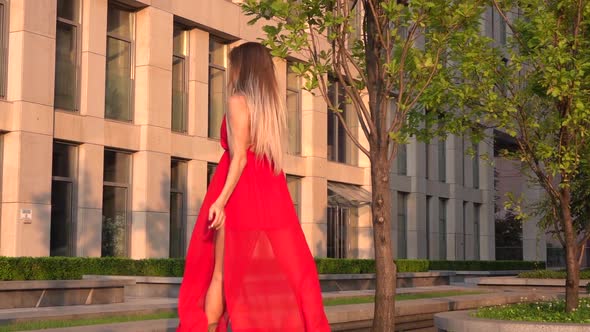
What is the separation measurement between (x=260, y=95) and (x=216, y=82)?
23.6 meters

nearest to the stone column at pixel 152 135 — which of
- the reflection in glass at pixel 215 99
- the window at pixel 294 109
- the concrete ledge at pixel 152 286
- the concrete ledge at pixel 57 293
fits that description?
the reflection in glass at pixel 215 99

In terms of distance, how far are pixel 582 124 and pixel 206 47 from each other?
53.3 feet

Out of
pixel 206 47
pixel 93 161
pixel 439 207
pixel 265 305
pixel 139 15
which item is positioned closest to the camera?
pixel 265 305

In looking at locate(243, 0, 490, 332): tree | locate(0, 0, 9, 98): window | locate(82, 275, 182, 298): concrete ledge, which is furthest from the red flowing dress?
locate(0, 0, 9, 98): window

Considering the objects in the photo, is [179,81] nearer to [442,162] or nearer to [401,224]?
[401,224]

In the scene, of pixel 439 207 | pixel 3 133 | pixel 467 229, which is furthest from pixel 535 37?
pixel 467 229

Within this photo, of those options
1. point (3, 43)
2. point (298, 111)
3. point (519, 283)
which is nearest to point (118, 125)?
point (3, 43)

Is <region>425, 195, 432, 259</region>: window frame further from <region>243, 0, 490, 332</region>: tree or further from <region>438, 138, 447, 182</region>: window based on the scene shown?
<region>243, 0, 490, 332</region>: tree

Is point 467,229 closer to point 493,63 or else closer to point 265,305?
point 493,63

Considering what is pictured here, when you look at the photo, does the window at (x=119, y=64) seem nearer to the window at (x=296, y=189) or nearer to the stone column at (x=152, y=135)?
the stone column at (x=152, y=135)

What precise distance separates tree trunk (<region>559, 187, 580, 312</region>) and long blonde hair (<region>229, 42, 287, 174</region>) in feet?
28.4

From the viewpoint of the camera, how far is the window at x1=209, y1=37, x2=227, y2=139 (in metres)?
30.1

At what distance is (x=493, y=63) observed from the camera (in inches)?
593

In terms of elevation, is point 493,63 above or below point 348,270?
above
